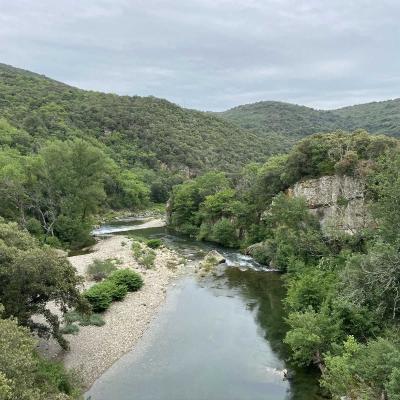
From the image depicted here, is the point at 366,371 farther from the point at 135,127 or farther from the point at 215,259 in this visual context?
the point at 135,127

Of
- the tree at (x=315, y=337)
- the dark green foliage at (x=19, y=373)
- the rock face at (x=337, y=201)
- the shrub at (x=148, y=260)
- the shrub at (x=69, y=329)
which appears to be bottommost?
the shrub at (x=148, y=260)

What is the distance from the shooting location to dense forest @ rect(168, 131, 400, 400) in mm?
18812

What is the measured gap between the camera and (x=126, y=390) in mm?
21812

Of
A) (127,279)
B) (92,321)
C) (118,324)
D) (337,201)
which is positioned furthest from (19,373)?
(337,201)

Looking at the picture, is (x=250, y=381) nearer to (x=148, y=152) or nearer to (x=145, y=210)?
(x=145, y=210)

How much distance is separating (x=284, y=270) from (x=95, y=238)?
101 feet

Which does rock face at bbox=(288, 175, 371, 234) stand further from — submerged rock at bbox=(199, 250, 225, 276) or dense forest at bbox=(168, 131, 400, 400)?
submerged rock at bbox=(199, 250, 225, 276)

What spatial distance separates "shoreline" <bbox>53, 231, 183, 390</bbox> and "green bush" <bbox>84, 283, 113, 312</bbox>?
51 centimetres

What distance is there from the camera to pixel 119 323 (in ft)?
98.8

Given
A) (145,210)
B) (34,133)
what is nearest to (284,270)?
(145,210)

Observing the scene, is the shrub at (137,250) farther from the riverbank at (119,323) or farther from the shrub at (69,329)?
the shrub at (69,329)

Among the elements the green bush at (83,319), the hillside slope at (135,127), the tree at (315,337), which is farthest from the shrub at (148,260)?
the hillside slope at (135,127)

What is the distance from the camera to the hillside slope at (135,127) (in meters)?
121

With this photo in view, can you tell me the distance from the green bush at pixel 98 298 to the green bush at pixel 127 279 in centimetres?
325
